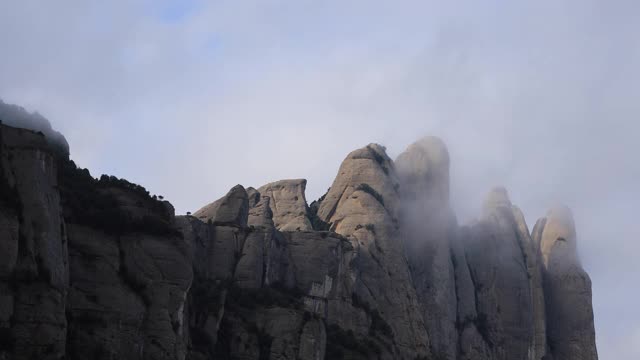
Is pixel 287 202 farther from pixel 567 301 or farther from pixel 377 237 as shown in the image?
pixel 567 301

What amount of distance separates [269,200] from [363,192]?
676 centimetres

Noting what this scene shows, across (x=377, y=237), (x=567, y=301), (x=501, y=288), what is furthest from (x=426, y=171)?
(x=567, y=301)

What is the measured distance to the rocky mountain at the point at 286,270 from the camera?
262 feet

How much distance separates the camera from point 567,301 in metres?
139

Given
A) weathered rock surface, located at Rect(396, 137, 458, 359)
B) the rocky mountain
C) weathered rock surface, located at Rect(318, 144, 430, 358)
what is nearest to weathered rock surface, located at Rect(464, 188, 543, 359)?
the rocky mountain

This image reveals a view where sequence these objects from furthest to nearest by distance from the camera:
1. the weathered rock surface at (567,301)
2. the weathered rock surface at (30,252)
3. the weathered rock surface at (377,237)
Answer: the weathered rock surface at (567,301), the weathered rock surface at (377,237), the weathered rock surface at (30,252)

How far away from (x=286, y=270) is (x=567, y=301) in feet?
115

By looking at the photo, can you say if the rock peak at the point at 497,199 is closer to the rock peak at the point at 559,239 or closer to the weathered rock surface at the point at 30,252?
the rock peak at the point at 559,239


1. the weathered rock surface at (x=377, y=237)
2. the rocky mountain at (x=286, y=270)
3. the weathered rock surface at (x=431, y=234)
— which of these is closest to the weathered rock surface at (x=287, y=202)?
the rocky mountain at (x=286, y=270)

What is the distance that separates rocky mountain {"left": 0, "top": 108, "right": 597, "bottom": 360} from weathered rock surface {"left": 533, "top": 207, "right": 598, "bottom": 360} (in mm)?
111

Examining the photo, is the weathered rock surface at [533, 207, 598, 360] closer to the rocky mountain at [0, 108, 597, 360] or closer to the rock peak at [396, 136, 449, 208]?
the rocky mountain at [0, 108, 597, 360]

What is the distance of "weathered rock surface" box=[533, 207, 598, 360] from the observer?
13762 centimetres

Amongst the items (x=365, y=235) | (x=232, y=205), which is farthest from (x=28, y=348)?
(x=365, y=235)

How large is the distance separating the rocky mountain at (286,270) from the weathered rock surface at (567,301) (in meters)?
0.11
